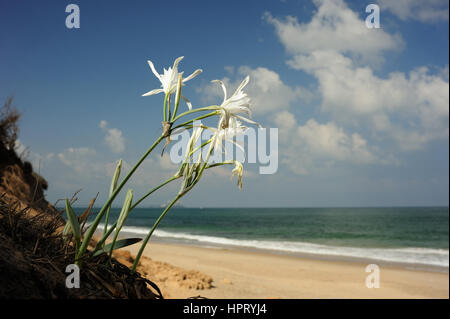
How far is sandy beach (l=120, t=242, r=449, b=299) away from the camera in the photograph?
642cm

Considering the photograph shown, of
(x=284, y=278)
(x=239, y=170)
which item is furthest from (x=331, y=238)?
(x=239, y=170)

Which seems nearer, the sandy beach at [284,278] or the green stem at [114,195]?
the green stem at [114,195]

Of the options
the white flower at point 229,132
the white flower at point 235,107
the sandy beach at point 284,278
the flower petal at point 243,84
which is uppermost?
the flower petal at point 243,84

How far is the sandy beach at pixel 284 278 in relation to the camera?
642 cm

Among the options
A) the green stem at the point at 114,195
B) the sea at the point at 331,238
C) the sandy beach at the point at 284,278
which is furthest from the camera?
the sea at the point at 331,238

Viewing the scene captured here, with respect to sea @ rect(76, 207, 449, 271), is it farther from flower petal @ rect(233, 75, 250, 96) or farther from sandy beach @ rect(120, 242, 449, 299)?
sandy beach @ rect(120, 242, 449, 299)

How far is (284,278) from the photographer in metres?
8.83

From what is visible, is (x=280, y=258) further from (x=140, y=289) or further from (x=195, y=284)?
(x=140, y=289)

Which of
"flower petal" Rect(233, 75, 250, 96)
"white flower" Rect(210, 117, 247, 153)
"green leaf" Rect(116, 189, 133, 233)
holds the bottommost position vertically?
"green leaf" Rect(116, 189, 133, 233)

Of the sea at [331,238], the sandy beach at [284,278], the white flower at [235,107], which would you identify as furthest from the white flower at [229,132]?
the sandy beach at [284,278]

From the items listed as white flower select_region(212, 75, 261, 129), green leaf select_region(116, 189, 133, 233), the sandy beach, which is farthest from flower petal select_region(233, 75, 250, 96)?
the sandy beach

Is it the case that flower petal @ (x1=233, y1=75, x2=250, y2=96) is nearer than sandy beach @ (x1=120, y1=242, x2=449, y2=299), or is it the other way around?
flower petal @ (x1=233, y1=75, x2=250, y2=96)

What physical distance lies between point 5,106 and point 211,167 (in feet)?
22.4

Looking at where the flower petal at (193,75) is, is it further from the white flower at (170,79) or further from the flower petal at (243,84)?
the flower petal at (243,84)
